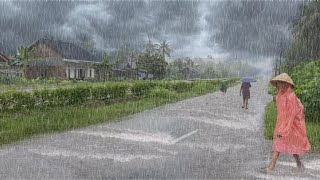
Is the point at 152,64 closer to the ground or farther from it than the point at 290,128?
farther from it

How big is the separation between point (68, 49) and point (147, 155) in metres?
56.0

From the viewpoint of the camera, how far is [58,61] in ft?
192

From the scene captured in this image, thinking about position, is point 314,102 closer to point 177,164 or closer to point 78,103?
point 177,164

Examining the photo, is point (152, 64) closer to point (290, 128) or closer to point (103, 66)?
point (103, 66)

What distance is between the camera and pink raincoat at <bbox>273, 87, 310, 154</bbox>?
19.9 ft

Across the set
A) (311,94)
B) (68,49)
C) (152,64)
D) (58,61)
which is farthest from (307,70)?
(152,64)

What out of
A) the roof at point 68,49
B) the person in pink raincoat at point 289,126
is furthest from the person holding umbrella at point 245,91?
the roof at point 68,49

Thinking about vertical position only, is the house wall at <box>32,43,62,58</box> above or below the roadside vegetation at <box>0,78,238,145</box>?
above

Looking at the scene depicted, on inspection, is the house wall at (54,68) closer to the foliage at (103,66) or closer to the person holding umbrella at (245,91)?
the foliage at (103,66)

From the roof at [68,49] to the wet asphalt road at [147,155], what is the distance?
49933 millimetres

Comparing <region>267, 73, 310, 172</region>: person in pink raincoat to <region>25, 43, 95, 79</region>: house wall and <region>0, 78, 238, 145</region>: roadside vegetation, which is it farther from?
<region>25, 43, 95, 79</region>: house wall

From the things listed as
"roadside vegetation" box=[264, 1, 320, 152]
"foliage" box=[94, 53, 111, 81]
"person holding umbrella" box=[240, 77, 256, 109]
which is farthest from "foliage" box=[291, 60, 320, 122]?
"foliage" box=[94, 53, 111, 81]

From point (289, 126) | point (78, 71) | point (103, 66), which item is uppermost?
point (103, 66)

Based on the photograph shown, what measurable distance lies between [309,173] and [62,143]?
493 cm
